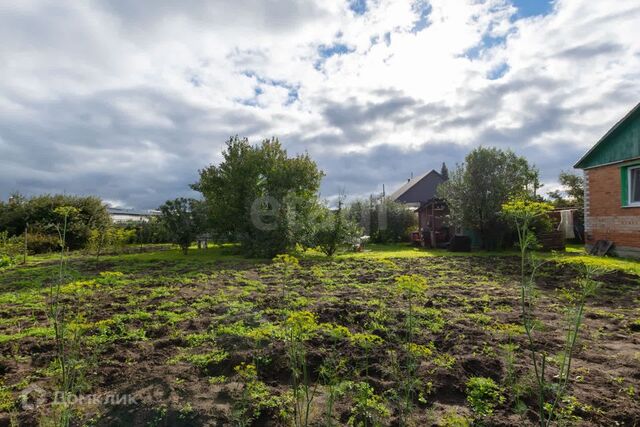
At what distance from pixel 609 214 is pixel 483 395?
11919mm

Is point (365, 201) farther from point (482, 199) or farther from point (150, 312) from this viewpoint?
point (150, 312)

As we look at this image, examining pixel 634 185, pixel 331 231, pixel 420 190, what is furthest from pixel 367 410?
pixel 420 190

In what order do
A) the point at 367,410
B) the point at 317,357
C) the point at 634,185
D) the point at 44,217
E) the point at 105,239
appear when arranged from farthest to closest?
the point at 44,217 → the point at 105,239 → the point at 634,185 → the point at 317,357 → the point at 367,410

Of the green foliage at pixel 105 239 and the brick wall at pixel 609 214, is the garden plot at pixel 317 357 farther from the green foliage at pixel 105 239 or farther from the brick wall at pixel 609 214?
the green foliage at pixel 105 239

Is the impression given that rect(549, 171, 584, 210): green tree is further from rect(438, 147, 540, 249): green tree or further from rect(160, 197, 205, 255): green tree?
rect(160, 197, 205, 255): green tree

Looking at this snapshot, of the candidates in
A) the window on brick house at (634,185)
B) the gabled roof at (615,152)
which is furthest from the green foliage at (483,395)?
the gabled roof at (615,152)

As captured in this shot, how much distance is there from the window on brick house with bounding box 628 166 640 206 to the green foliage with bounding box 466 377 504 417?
449 inches

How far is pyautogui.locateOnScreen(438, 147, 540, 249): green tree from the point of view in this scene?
46.0ft

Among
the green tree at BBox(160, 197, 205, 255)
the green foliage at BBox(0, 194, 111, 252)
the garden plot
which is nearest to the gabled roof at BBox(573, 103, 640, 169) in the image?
the garden plot

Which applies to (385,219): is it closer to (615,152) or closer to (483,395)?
(615,152)

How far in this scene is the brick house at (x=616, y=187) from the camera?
34.7 feet

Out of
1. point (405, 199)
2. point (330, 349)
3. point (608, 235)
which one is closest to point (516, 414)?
point (330, 349)

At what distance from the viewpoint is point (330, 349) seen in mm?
3381

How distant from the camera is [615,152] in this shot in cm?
1119
